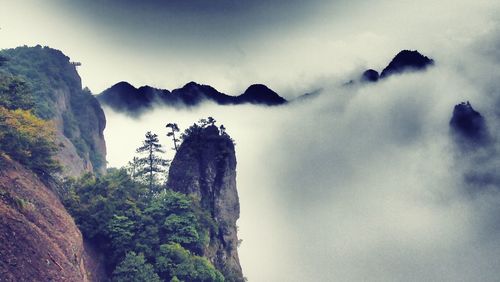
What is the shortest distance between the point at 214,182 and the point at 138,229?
1944cm

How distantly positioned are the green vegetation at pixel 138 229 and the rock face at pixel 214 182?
7750 millimetres

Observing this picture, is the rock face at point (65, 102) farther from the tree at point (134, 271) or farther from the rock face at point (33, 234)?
the rock face at point (33, 234)

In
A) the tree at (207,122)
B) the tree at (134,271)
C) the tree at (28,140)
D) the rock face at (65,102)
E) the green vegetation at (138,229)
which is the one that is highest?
the rock face at (65,102)

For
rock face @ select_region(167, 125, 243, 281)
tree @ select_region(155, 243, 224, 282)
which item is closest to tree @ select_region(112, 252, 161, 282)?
tree @ select_region(155, 243, 224, 282)

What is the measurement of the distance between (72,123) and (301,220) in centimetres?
11281

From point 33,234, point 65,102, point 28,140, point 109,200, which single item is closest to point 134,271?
point 109,200

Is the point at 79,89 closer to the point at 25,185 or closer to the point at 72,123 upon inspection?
the point at 72,123

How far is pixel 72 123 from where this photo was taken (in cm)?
8950

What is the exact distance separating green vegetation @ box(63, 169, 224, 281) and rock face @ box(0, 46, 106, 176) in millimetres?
16996

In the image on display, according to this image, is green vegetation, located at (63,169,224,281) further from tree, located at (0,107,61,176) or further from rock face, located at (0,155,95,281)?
tree, located at (0,107,61,176)

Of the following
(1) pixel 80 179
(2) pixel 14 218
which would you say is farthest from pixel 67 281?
(1) pixel 80 179

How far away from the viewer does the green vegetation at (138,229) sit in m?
52.2

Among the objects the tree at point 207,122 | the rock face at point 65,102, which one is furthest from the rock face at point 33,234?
the tree at point 207,122

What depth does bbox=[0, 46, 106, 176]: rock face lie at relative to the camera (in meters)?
79.3
